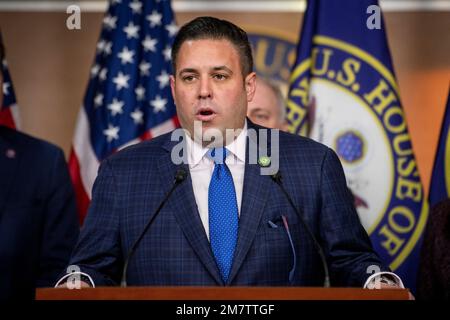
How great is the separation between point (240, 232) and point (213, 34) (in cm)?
57

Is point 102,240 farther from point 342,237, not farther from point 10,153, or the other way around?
point 10,153

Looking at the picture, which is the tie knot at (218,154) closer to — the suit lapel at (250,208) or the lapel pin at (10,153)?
the suit lapel at (250,208)

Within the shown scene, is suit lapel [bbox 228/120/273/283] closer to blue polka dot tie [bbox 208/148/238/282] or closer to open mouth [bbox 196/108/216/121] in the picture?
blue polka dot tie [bbox 208/148/238/282]

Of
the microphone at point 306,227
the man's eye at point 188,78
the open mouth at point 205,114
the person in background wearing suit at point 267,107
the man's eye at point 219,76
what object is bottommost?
the microphone at point 306,227

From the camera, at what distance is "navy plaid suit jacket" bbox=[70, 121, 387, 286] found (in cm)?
199

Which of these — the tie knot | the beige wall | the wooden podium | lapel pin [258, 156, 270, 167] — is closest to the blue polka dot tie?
the tie knot

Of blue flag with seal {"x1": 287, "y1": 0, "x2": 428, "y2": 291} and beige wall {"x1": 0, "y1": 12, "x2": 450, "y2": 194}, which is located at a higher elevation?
beige wall {"x1": 0, "y1": 12, "x2": 450, "y2": 194}

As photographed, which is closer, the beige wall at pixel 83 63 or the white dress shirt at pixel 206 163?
the white dress shirt at pixel 206 163

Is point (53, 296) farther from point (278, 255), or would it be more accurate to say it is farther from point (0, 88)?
point (0, 88)

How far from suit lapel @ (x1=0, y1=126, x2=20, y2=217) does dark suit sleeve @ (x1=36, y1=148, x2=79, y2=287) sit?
0.42 ft

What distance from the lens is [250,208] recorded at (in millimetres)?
2039

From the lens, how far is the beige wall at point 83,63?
4277mm

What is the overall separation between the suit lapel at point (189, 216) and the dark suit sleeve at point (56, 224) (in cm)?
83

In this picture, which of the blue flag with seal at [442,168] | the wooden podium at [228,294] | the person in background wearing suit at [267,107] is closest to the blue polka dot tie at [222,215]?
the wooden podium at [228,294]
